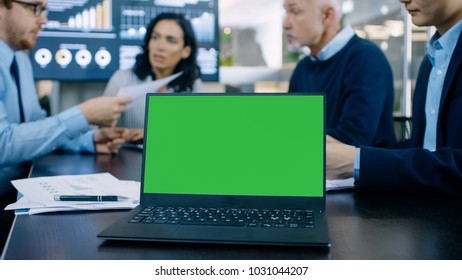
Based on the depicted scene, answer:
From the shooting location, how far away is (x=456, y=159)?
100cm

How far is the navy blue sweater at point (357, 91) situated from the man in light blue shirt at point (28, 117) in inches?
31.8

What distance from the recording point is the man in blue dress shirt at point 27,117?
1604 millimetres

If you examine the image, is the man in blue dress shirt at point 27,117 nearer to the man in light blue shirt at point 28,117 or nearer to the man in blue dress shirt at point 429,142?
the man in light blue shirt at point 28,117

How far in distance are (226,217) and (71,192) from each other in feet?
1.29

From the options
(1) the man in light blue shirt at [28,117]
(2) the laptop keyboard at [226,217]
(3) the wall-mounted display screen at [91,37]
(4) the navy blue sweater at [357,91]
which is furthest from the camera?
(3) the wall-mounted display screen at [91,37]

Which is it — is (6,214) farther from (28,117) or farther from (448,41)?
(448,41)

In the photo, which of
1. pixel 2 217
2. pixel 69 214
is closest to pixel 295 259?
pixel 69 214

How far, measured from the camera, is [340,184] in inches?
43.0

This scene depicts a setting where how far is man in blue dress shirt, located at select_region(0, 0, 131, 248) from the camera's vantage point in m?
1.60

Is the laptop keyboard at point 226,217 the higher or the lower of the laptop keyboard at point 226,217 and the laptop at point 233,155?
the lower

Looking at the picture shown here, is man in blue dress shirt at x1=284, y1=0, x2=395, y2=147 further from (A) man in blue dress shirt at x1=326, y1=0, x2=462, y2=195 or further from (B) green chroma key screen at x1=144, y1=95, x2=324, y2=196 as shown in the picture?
(B) green chroma key screen at x1=144, y1=95, x2=324, y2=196

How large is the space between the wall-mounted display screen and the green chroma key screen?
5.38ft

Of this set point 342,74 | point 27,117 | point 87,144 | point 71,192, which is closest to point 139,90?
point 87,144

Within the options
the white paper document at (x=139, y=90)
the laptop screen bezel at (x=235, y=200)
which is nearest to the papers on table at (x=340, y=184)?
the laptop screen bezel at (x=235, y=200)
